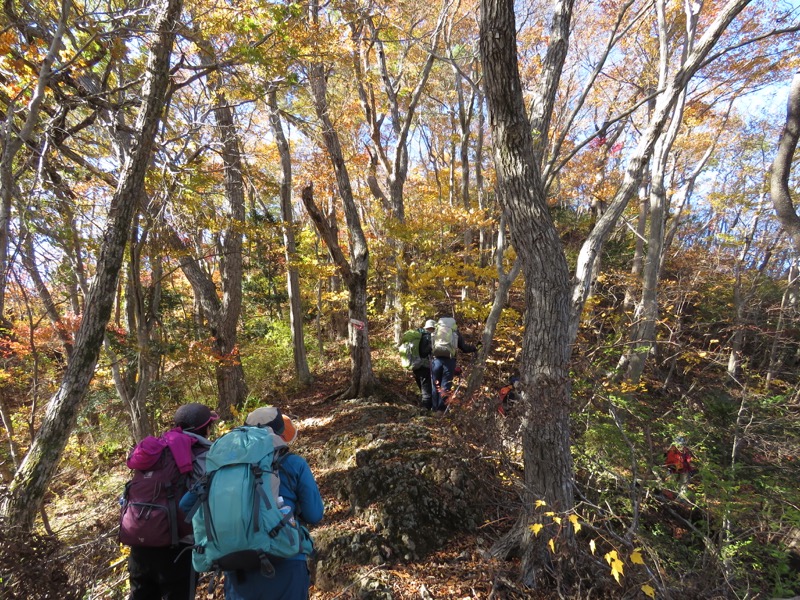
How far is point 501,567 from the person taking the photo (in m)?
2.92

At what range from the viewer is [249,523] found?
1.82 m

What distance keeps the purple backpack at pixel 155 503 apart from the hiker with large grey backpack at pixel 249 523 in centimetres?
34

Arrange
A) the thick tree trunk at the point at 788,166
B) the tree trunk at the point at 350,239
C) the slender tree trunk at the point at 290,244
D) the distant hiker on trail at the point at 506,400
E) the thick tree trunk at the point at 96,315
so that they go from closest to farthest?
the distant hiker on trail at the point at 506,400 → the thick tree trunk at the point at 96,315 → the thick tree trunk at the point at 788,166 → the tree trunk at the point at 350,239 → the slender tree trunk at the point at 290,244

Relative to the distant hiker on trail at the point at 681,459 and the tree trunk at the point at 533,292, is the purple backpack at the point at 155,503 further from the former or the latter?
the distant hiker on trail at the point at 681,459

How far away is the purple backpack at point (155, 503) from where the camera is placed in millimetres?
2381

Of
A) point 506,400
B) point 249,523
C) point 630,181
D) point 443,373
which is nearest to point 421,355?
point 443,373

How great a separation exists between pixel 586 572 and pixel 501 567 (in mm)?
607

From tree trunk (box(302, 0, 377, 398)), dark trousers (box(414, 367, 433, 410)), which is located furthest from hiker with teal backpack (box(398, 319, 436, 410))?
tree trunk (box(302, 0, 377, 398))

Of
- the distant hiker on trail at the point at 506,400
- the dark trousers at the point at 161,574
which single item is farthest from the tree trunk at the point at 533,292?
the dark trousers at the point at 161,574

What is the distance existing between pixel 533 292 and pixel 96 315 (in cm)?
→ 439

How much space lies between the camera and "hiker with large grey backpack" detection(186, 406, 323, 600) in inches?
71.7

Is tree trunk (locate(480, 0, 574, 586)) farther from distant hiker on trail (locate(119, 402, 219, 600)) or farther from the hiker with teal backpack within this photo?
the hiker with teal backpack

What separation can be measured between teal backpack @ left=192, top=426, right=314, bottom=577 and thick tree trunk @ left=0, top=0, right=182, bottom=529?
9.49 feet

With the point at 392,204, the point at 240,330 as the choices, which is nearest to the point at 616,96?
the point at 392,204
